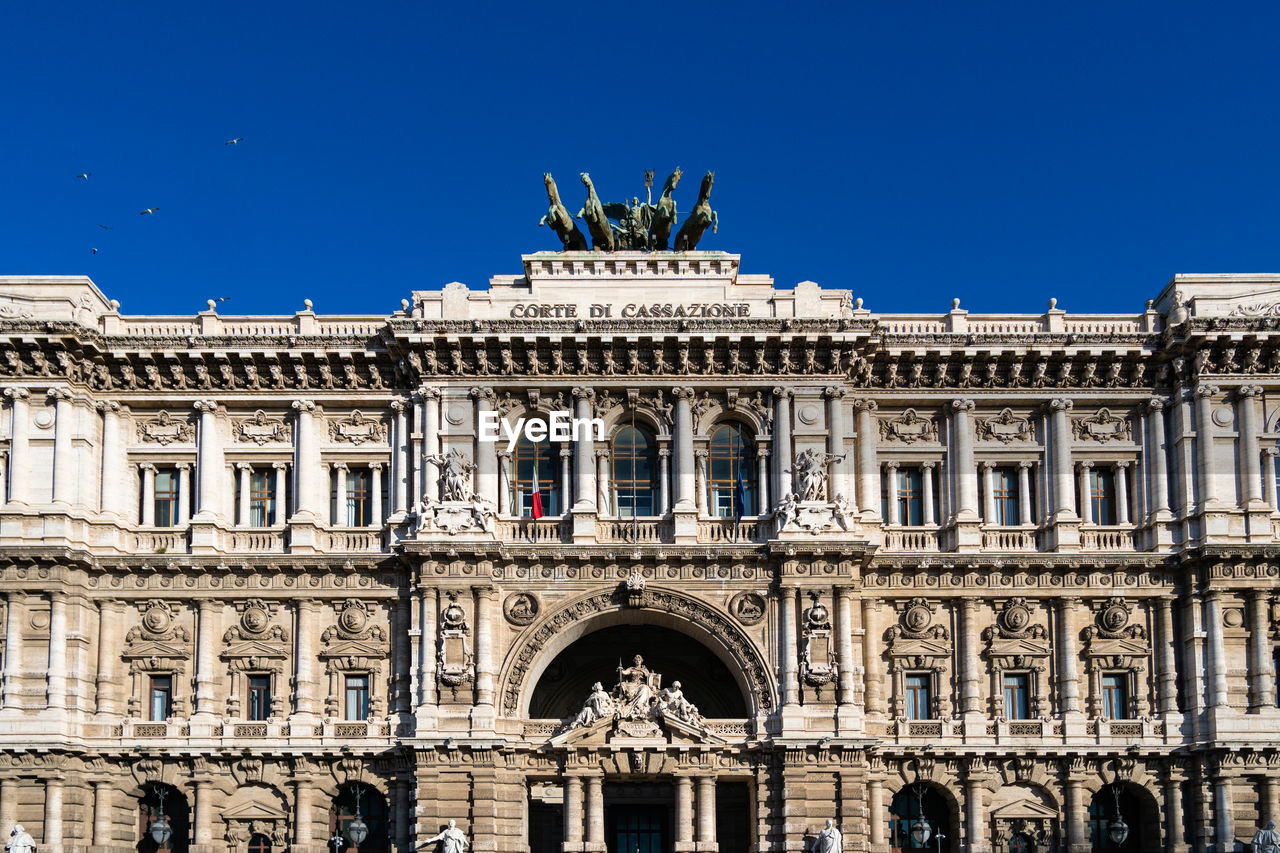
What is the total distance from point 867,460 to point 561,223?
13.1m

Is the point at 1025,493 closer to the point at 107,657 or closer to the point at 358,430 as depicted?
the point at 358,430

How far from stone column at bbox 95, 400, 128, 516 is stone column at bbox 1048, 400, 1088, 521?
3054cm

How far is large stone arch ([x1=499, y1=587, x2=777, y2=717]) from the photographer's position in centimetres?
5041

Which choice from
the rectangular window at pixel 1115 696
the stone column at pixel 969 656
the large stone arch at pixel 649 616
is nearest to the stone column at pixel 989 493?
the stone column at pixel 969 656

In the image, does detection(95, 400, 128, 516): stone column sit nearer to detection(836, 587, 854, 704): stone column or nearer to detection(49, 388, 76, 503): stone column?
detection(49, 388, 76, 503): stone column

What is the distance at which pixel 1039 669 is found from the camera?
51.9m

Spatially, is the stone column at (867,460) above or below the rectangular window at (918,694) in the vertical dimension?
above

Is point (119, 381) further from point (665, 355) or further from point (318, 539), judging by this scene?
point (665, 355)

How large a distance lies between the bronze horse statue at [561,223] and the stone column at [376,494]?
10024 millimetres

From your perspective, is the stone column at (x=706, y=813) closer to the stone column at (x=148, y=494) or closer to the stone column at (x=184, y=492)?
the stone column at (x=184, y=492)

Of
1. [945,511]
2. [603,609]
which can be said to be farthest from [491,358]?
[945,511]

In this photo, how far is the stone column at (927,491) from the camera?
175 feet
